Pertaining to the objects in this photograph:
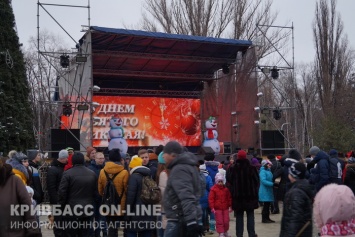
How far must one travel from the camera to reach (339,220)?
2.97m

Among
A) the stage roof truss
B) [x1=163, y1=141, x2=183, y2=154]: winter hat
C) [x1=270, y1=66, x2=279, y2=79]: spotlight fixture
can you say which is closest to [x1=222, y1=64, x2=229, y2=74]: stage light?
the stage roof truss

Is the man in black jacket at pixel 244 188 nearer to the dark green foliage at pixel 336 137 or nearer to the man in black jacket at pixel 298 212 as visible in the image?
the man in black jacket at pixel 298 212

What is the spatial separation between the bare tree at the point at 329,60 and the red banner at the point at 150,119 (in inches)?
334

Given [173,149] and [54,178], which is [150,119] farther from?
[173,149]

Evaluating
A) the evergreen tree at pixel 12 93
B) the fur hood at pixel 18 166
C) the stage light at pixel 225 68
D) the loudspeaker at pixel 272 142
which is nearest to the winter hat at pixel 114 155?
the fur hood at pixel 18 166

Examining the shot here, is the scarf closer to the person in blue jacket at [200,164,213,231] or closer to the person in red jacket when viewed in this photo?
the person in red jacket

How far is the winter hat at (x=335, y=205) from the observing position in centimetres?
294

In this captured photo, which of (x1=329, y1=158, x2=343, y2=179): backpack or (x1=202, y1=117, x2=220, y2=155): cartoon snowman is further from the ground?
(x1=202, y1=117, x2=220, y2=155): cartoon snowman

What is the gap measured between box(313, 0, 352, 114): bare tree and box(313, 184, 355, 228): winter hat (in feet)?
81.9

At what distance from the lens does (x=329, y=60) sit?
2850 cm

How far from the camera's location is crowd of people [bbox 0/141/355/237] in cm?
458

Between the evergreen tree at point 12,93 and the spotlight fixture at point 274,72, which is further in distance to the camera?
the spotlight fixture at point 274,72

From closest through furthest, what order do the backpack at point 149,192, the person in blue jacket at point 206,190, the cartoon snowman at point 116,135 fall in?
the backpack at point 149,192 < the person in blue jacket at point 206,190 < the cartoon snowman at point 116,135

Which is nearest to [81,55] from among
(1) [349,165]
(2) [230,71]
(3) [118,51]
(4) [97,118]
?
(3) [118,51]
